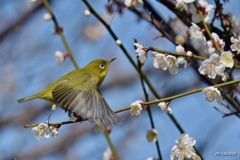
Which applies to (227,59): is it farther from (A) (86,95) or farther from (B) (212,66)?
(A) (86,95)

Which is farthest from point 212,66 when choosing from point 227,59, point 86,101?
point 86,101

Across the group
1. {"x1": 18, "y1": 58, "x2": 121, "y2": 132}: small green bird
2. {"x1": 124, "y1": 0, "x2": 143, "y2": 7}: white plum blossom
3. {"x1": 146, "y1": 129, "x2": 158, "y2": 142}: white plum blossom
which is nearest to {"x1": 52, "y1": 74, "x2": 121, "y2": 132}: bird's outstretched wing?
{"x1": 18, "y1": 58, "x2": 121, "y2": 132}: small green bird

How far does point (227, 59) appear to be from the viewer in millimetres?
1401

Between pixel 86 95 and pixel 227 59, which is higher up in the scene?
pixel 86 95

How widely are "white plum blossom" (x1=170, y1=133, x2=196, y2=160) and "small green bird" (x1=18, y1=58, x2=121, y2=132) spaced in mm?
160

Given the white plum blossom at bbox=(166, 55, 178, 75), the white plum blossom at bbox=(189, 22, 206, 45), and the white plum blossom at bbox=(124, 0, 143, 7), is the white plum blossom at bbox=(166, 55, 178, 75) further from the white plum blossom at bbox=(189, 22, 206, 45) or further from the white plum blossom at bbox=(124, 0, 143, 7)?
the white plum blossom at bbox=(124, 0, 143, 7)

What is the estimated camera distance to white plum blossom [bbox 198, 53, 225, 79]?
141 centimetres

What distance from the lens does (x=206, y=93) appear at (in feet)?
4.46

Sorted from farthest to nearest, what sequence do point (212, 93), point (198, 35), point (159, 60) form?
point (198, 35) → point (159, 60) → point (212, 93)

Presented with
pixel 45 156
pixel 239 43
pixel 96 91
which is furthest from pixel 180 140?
pixel 45 156

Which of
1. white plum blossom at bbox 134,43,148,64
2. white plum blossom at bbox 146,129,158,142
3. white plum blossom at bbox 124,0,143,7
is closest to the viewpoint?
white plum blossom at bbox 134,43,148,64

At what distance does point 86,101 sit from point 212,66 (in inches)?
15.7

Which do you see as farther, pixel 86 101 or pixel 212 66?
pixel 86 101

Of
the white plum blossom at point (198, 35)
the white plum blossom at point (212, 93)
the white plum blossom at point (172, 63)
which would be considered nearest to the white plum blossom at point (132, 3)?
the white plum blossom at point (198, 35)
